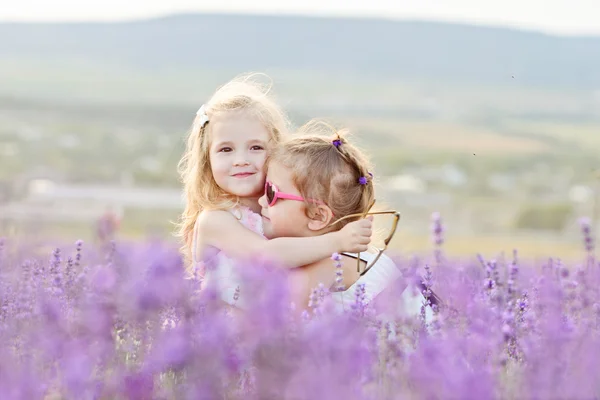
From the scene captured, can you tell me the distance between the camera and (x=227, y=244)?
3717 mm

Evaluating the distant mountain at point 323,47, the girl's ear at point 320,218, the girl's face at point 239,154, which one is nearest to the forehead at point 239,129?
the girl's face at point 239,154

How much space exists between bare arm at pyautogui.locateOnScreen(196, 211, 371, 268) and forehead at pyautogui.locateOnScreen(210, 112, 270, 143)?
1.17ft

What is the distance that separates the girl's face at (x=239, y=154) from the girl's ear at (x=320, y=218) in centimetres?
41

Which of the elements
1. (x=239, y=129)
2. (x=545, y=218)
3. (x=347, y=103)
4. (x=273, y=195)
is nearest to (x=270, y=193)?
(x=273, y=195)

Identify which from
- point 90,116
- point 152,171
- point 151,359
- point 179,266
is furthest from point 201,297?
point 90,116

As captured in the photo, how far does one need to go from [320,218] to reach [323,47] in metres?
136

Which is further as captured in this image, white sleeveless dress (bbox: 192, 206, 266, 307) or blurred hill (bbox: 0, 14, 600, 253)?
Result: blurred hill (bbox: 0, 14, 600, 253)

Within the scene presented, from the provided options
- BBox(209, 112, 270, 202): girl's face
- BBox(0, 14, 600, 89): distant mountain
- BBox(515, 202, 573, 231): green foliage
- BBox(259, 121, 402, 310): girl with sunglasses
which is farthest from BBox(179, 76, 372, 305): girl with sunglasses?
BBox(0, 14, 600, 89): distant mountain

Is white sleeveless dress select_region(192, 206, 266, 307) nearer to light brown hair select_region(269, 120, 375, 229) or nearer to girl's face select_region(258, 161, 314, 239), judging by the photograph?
girl's face select_region(258, 161, 314, 239)

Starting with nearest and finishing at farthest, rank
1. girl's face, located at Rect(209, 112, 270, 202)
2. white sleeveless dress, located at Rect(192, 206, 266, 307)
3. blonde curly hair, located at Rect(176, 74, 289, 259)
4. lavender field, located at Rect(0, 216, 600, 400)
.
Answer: lavender field, located at Rect(0, 216, 600, 400), white sleeveless dress, located at Rect(192, 206, 266, 307), girl's face, located at Rect(209, 112, 270, 202), blonde curly hair, located at Rect(176, 74, 289, 259)

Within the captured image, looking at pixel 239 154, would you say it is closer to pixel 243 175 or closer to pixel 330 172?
pixel 243 175

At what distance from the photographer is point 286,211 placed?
360cm

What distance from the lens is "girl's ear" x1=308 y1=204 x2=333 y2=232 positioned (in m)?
3.58

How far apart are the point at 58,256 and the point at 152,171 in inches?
2082
